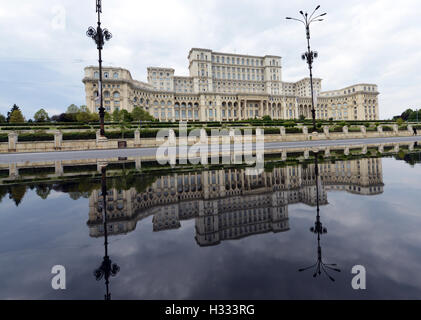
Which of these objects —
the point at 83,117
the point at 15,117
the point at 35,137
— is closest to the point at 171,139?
the point at 35,137

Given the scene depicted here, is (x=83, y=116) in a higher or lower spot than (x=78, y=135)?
higher

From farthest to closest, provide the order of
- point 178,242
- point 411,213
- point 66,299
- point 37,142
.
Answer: point 37,142 → point 411,213 → point 178,242 → point 66,299

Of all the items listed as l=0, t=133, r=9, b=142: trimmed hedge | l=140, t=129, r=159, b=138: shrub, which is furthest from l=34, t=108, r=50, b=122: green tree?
l=140, t=129, r=159, b=138: shrub

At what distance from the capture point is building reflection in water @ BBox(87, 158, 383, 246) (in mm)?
3088

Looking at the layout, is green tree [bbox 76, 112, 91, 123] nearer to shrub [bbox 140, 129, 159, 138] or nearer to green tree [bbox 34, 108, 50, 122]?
green tree [bbox 34, 108, 50, 122]

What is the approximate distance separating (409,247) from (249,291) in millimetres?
1867

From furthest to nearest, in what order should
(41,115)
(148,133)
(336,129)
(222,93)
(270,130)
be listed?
(222,93) < (41,115) < (336,129) < (270,130) < (148,133)

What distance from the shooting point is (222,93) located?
289 feet

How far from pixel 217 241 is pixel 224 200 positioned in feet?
5.55

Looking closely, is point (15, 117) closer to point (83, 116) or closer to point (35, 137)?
point (83, 116)

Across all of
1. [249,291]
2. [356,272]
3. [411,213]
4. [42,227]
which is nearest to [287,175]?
[411,213]

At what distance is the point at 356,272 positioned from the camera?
73.1 inches

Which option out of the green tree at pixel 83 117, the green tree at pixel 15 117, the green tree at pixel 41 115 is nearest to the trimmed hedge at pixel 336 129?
the green tree at pixel 83 117
